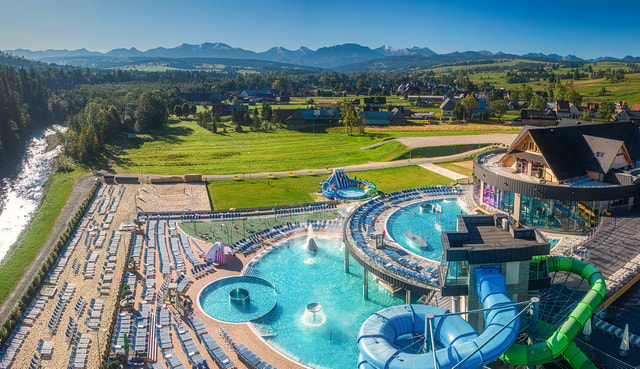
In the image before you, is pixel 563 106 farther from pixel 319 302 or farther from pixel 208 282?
pixel 208 282

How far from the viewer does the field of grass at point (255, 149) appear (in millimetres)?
83125

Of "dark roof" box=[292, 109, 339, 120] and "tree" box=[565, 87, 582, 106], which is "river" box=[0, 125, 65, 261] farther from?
"tree" box=[565, 87, 582, 106]

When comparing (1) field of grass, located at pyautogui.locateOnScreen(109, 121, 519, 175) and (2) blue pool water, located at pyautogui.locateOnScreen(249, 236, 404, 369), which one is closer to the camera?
(2) blue pool water, located at pyautogui.locateOnScreen(249, 236, 404, 369)

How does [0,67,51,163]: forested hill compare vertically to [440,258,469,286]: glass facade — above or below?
above

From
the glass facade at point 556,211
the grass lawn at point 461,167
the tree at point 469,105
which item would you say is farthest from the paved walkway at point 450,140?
the glass facade at point 556,211

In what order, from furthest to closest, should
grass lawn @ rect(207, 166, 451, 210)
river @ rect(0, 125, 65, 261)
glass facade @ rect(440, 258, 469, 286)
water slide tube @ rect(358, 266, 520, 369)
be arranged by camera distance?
grass lawn @ rect(207, 166, 451, 210) < river @ rect(0, 125, 65, 261) < glass facade @ rect(440, 258, 469, 286) < water slide tube @ rect(358, 266, 520, 369)

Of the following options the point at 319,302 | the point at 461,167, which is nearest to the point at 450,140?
the point at 461,167

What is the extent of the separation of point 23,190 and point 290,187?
41961 mm

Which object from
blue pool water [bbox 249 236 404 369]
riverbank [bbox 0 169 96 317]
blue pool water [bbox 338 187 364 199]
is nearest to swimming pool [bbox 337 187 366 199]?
blue pool water [bbox 338 187 364 199]

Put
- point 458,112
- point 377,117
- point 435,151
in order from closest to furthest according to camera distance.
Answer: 1. point 435,151
2. point 458,112
3. point 377,117

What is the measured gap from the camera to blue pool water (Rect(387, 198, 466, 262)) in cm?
4128

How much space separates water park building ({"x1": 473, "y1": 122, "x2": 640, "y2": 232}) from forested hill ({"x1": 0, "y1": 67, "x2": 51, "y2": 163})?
90.6m

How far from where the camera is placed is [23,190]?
72.2m

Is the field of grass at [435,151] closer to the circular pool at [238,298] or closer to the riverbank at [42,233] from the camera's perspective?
the circular pool at [238,298]
